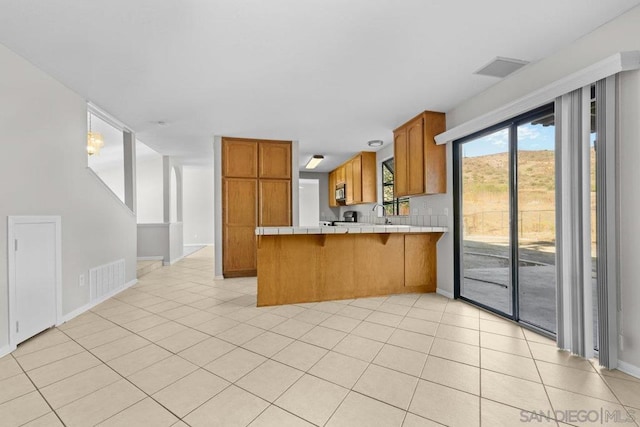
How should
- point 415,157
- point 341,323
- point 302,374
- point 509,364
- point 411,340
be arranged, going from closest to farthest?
point 302,374, point 509,364, point 411,340, point 341,323, point 415,157

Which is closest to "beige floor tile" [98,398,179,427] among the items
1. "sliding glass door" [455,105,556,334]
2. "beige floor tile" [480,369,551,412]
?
"beige floor tile" [480,369,551,412]

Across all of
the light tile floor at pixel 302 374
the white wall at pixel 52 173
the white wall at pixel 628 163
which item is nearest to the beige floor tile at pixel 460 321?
the light tile floor at pixel 302 374

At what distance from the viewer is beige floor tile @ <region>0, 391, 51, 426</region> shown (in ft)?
4.97

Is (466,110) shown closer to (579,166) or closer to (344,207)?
(579,166)

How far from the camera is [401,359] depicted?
83.6 inches

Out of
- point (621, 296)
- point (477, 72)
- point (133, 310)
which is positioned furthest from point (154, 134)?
point (621, 296)

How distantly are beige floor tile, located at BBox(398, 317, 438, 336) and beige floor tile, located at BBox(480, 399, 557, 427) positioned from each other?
3.27ft

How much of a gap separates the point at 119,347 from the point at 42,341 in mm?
796

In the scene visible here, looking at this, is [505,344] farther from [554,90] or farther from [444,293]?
[554,90]

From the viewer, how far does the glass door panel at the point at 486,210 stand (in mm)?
3051

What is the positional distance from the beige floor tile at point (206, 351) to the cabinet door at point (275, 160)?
329 cm

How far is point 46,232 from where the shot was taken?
2.72m

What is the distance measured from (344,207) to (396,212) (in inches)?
114

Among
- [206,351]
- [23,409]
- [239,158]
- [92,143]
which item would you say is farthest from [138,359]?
[239,158]
